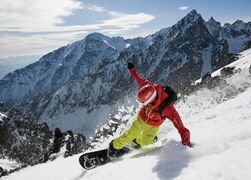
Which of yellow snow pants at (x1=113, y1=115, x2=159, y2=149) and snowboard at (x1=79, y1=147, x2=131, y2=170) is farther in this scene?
snowboard at (x1=79, y1=147, x2=131, y2=170)

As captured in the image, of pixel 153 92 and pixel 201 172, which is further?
pixel 153 92

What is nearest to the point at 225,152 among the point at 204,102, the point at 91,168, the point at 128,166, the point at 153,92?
the point at 128,166

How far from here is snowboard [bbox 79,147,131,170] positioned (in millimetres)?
8966

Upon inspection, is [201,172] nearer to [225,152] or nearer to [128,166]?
[225,152]

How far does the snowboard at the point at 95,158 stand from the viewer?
29.4ft

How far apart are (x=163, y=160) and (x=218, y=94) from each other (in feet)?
43.8

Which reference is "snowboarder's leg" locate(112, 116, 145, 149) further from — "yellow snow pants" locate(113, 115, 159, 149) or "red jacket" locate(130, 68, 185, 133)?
"red jacket" locate(130, 68, 185, 133)

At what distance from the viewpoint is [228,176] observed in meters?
5.09

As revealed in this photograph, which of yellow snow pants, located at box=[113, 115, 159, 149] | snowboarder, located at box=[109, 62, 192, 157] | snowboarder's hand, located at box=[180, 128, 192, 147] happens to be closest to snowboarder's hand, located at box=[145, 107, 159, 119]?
snowboarder, located at box=[109, 62, 192, 157]

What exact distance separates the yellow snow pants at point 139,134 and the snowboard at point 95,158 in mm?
381

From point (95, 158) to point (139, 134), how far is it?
4.18 feet

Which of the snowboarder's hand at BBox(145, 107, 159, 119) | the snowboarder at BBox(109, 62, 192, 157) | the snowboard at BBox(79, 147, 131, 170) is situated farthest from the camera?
the snowboard at BBox(79, 147, 131, 170)

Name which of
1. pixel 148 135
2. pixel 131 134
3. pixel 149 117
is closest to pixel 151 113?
pixel 149 117

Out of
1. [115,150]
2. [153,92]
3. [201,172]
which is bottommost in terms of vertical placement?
[115,150]
